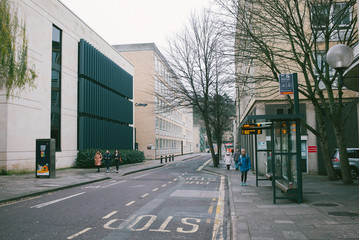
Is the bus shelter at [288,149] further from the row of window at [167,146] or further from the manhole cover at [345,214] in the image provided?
the row of window at [167,146]

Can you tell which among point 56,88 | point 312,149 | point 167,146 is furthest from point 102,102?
point 167,146

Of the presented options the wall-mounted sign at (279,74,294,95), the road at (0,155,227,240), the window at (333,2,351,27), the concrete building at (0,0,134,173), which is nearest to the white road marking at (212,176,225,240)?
the road at (0,155,227,240)

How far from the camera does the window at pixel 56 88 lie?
25078 millimetres

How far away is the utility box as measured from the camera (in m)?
17.6

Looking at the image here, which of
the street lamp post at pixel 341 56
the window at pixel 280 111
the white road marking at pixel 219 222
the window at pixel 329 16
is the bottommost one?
the white road marking at pixel 219 222

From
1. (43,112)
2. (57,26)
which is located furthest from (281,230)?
(57,26)

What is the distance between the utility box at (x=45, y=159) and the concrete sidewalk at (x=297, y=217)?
37.9 ft

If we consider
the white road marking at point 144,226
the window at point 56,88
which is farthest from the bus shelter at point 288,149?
the window at point 56,88

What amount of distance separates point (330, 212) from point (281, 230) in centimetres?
243

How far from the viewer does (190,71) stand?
31.1m

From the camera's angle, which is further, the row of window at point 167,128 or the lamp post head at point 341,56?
the row of window at point 167,128

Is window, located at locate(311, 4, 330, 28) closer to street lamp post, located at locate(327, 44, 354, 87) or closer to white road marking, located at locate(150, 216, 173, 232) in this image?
street lamp post, located at locate(327, 44, 354, 87)

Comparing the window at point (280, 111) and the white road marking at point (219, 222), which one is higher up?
the window at point (280, 111)

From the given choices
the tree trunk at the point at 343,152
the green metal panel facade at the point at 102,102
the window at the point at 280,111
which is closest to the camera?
the tree trunk at the point at 343,152
